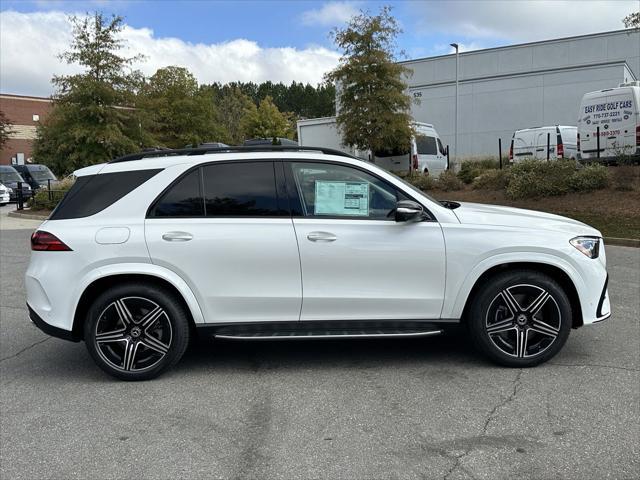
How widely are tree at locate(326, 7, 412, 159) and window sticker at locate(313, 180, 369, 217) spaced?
1412 centimetres

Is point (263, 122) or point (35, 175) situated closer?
point (35, 175)

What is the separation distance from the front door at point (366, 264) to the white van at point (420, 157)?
15.2 metres

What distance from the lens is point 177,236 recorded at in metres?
4.19

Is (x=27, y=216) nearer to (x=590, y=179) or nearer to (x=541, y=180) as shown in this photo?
(x=541, y=180)

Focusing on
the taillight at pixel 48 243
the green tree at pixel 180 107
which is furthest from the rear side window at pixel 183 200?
the green tree at pixel 180 107

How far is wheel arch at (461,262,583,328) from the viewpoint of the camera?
4.35m

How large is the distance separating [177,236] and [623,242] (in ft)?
30.8

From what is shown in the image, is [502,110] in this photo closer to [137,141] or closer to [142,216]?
[137,141]

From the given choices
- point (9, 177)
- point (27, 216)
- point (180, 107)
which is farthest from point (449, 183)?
point (180, 107)

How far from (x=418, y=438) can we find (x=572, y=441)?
0.89m

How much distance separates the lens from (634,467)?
298 cm

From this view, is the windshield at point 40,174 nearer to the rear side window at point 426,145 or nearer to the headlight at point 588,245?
the rear side window at point 426,145

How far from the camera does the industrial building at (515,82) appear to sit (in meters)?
33.5

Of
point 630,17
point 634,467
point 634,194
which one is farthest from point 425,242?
point 630,17
